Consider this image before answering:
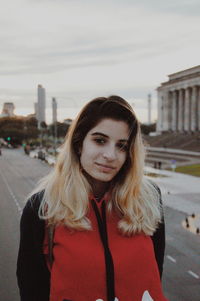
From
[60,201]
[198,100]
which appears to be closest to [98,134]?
[60,201]

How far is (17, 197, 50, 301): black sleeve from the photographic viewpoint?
8.46ft

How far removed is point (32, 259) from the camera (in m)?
2.62

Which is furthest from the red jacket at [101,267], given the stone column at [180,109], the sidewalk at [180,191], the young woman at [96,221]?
the stone column at [180,109]

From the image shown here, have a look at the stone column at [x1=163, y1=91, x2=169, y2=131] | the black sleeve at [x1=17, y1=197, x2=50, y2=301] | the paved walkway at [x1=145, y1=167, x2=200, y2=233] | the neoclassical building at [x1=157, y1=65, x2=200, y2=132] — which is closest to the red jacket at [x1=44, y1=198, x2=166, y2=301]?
the black sleeve at [x1=17, y1=197, x2=50, y2=301]

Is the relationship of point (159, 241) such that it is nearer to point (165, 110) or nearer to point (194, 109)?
point (194, 109)

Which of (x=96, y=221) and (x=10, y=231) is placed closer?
(x=96, y=221)

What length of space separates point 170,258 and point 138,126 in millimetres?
10196

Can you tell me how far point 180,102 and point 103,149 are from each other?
83575mm

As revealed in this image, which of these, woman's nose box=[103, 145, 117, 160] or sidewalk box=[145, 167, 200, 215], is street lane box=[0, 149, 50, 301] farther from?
sidewalk box=[145, 167, 200, 215]

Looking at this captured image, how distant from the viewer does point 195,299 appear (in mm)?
8859

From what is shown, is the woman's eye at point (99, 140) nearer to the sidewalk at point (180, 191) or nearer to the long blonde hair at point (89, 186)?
the long blonde hair at point (89, 186)

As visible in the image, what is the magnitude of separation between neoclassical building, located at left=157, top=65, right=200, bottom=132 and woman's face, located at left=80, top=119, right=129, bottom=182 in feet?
244

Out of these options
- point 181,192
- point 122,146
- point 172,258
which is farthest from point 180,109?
point 122,146

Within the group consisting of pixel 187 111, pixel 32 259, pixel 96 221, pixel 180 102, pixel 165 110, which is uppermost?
pixel 180 102
